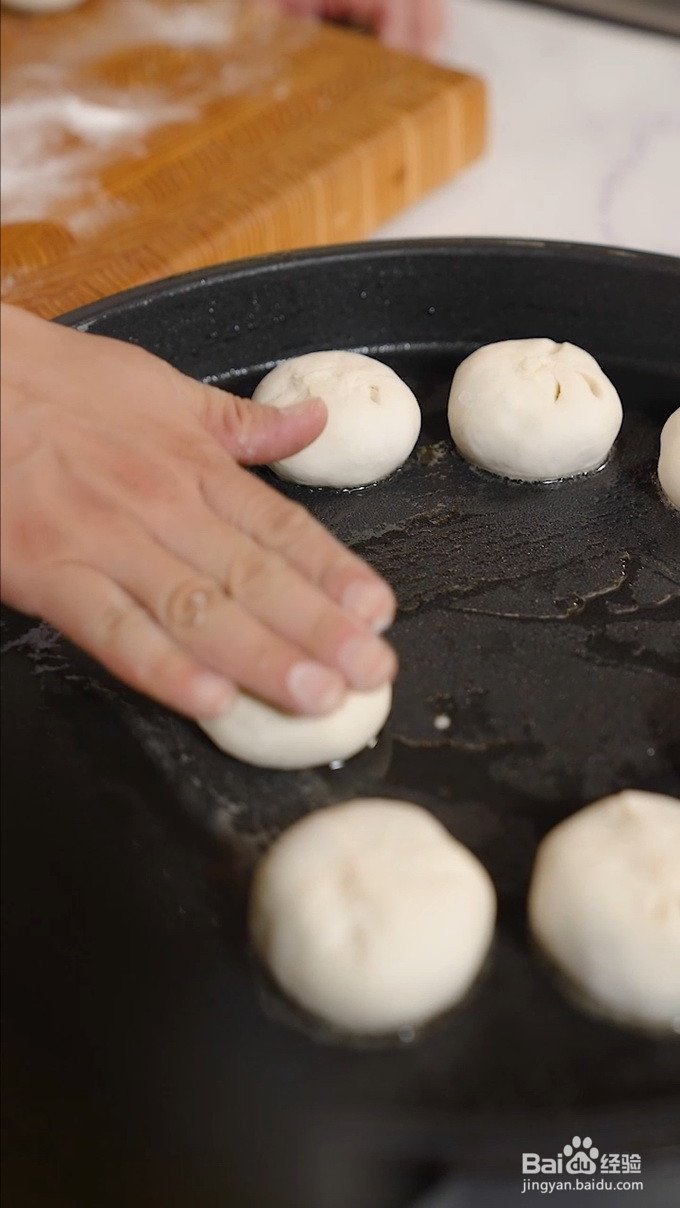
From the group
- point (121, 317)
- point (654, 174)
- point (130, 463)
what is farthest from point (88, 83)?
point (130, 463)

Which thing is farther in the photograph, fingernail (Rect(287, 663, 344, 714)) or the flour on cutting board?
the flour on cutting board

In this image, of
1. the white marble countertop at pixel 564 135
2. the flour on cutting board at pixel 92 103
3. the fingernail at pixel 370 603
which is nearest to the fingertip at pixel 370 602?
the fingernail at pixel 370 603

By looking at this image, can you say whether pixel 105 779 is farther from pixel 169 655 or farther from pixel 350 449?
pixel 350 449

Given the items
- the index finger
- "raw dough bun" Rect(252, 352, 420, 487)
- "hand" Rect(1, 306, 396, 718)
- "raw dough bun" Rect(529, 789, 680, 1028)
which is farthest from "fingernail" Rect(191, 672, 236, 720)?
"raw dough bun" Rect(252, 352, 420, 487)

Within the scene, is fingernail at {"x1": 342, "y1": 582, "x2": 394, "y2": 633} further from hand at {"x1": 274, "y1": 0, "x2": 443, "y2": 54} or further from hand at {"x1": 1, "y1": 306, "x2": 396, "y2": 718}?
hand at {"x1": 274, "y1": 0, "x2": 443, "y2": 54}

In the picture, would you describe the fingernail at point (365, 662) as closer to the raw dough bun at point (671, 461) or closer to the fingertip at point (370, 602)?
the fingertip at point (370, 602)

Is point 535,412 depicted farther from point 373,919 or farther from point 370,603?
point 373,919
